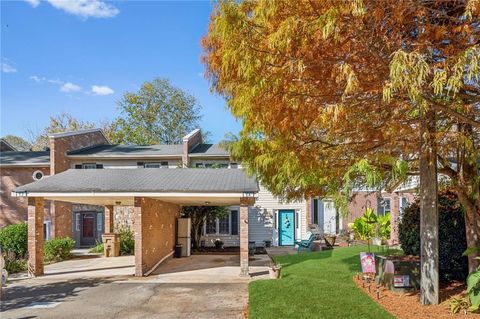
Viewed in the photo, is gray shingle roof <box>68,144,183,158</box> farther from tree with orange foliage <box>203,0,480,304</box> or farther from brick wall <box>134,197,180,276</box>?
tree with orange foliage <box>203,0,480,304</box>

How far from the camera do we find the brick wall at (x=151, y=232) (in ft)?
43.5

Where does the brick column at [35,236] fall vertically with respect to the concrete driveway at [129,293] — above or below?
above

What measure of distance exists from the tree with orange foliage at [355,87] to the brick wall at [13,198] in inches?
762

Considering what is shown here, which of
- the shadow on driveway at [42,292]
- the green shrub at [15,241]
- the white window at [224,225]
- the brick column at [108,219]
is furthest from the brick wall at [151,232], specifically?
the green shrub at [15,241]

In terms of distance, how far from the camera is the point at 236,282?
12.1 metres

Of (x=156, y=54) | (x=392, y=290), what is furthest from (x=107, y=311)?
(x=156, y=54)

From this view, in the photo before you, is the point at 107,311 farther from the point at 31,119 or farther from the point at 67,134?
the point at 31,119

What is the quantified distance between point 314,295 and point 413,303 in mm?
2128

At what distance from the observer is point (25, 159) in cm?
2447

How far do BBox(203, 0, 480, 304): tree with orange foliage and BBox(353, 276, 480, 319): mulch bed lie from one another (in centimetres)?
32

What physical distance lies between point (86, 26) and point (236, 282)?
10086 mm

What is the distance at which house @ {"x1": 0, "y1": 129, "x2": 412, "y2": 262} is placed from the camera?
23344 mm

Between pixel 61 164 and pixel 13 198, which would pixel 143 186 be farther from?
pixel 13 198

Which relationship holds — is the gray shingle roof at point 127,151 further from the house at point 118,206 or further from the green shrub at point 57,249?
the green shrub at point 57,249
